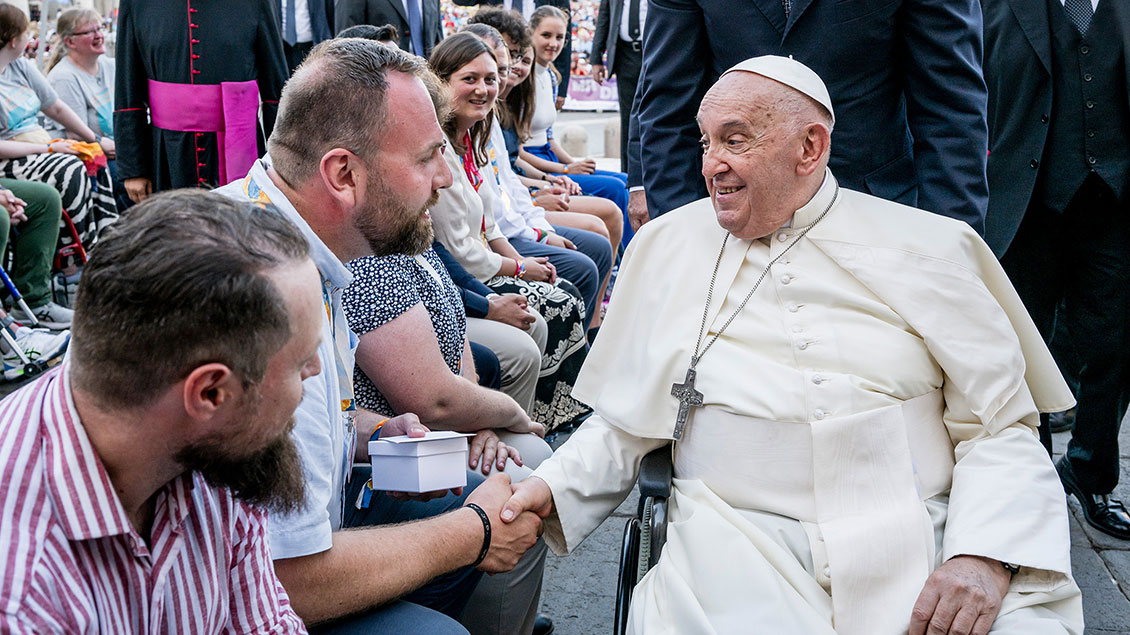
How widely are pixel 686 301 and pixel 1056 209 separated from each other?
1989 millimetres

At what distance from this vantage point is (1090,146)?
3605 millimetres

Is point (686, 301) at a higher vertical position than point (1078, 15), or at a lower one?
lower

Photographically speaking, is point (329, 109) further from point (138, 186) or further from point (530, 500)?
point (138, 186)

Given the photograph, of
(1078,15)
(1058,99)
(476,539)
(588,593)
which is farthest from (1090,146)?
(476,539)

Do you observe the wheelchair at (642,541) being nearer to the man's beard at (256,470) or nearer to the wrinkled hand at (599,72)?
the man's beard at (256,470)

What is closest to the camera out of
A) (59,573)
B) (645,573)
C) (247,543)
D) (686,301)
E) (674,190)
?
(59,573)

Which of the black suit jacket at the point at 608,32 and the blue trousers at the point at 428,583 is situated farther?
the black suit jacket at the point at 608,32

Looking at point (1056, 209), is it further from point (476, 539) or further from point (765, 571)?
point (476, 539)

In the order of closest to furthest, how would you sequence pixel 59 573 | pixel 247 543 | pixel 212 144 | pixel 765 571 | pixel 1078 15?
pixel 59 573 → pixel 247 543 → pixel 765 571 → pixel 1078 15 → pixel 212 144

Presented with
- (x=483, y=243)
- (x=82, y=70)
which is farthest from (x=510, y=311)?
(x=82, y=70)

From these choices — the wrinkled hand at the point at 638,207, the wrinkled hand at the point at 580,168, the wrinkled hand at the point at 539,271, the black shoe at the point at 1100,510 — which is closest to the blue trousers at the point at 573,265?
the wrinkled hand at the point at 539,271

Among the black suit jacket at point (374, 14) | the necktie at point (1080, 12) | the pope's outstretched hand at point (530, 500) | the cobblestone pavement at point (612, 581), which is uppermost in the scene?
the necktie at point (1080, 12)

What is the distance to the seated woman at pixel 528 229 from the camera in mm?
4941

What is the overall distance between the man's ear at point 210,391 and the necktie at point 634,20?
6.80m
